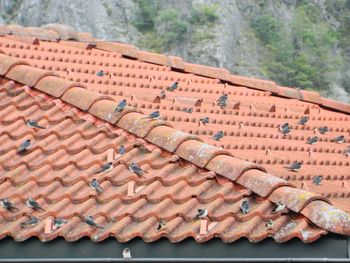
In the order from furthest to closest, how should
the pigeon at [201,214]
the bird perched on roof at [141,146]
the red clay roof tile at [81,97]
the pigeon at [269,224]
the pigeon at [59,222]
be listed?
the red clay roof tile at [81,97] → the bird perched on roof at [141,146] → the pigeon at [59,222] → the pigeon at [201,214] → the pigeon at [269,224]

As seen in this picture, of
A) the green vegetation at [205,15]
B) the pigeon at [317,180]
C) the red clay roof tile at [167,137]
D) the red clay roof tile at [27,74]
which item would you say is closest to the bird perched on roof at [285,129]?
the pigeon at [317,180]

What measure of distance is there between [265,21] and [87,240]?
8154cm

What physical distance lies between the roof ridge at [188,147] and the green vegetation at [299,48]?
241 ft

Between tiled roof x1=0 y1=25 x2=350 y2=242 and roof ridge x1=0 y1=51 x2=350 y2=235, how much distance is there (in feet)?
0.03

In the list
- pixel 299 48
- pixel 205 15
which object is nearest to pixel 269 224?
pixel 205 15

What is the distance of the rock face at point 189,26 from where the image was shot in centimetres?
7944

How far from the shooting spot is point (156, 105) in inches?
407

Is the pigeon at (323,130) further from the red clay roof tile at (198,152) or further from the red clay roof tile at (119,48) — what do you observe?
the red clay roof tile at (198,152)

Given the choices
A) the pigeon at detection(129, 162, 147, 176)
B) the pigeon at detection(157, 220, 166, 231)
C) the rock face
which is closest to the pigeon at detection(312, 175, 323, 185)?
the pigeon at detection(129, 162, 147, 176)

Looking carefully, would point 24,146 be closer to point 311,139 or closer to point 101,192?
point 101,192

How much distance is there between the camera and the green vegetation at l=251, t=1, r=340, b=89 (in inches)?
3356

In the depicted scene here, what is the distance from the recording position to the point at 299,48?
9081 centimetres

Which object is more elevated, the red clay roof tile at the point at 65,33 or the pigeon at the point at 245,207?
the red clay roof tile at the point at 65,33

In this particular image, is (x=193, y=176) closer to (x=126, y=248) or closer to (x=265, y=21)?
(x=126, y=248)
